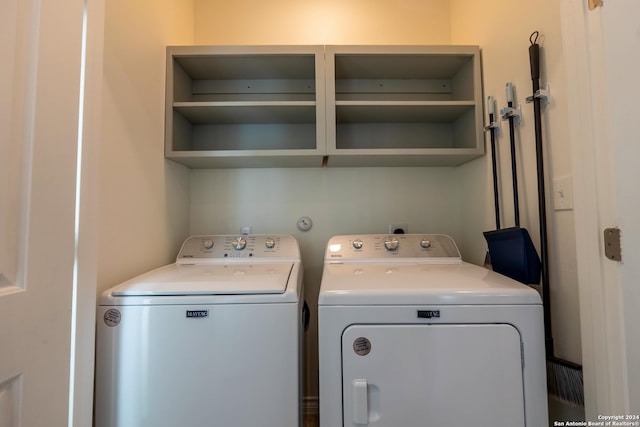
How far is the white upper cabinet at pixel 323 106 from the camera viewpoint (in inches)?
64.3

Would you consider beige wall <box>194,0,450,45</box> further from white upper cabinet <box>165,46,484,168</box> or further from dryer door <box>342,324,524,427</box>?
dryer door <box>342,324,524,427</box>

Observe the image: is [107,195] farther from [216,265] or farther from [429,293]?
[429,293]

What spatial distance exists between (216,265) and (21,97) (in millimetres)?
1032

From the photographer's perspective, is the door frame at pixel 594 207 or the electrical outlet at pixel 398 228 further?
the electrical outlet at pixel 398 228

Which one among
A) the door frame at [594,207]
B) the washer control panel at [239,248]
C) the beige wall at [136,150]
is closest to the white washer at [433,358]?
the door frame at [594,207]

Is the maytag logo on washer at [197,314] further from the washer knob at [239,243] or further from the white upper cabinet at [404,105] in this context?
the white upper cabinet at [404,105]

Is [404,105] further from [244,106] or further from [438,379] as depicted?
[438,379]

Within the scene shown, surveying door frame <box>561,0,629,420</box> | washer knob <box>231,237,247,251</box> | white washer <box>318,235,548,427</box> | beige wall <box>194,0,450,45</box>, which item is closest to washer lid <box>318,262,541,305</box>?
white washer <box>318,235,548,427</box>

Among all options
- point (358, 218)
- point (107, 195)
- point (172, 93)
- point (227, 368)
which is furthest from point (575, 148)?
point (172, 93)

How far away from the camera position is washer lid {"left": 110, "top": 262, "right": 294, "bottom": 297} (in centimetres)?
104

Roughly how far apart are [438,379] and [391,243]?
78 centimetres

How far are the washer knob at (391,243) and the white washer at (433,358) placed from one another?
2.06 feet

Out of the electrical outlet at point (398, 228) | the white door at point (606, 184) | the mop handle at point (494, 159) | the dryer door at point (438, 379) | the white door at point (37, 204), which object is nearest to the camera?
the white door at point (37, 204)

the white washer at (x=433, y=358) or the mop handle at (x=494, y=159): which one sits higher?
the mop handle at (x=494, y=159)
